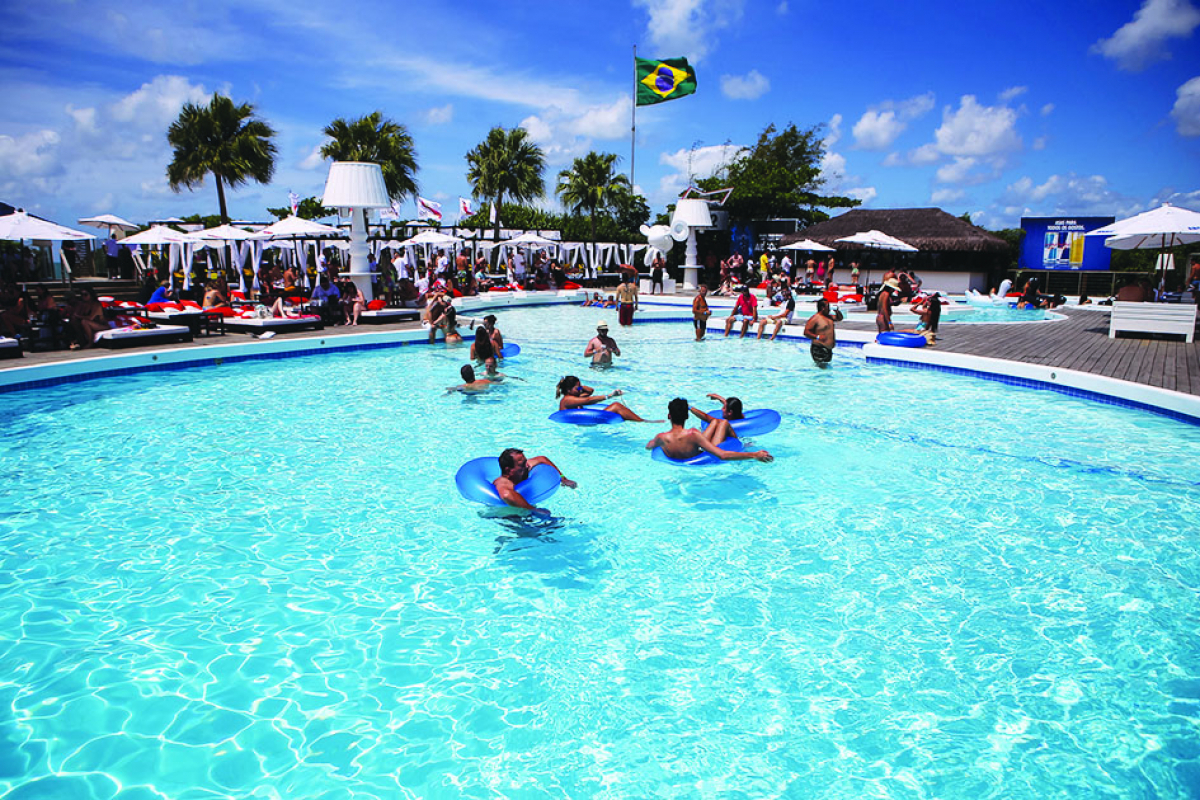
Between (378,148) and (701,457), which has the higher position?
(378,148)

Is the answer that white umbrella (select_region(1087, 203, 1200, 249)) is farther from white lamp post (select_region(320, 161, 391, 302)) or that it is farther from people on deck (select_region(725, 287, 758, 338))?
white lamp post (select_region(320, 161, 391, 302))

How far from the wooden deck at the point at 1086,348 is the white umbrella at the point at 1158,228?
205 centimetres

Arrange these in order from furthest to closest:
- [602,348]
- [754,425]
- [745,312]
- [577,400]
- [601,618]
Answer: [745,312]
[602,348]
[577,400]
[754,425]
[601,618]

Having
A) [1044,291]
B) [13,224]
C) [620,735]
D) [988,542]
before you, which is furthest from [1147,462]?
[1044,291]

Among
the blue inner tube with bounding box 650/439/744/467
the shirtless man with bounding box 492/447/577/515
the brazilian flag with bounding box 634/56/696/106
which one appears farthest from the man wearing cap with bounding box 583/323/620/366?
the brazilian flag with bounding box 634/56/696/106

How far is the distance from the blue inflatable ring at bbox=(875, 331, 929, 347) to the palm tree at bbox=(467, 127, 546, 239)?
78.2 ft

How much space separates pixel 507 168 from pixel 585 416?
Answer: 1127 inches

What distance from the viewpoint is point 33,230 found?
1309 centimetres

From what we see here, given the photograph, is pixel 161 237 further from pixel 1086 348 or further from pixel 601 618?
pixel 1086 348

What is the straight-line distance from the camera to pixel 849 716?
3.71m

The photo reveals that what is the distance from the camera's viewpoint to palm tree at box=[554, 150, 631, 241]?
38469 millimetres

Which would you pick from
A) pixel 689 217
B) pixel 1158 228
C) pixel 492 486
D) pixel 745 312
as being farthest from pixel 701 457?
pixel 689 217

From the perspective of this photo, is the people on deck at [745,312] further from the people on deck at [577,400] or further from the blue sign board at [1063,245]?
the blue sign board at [1063,245]

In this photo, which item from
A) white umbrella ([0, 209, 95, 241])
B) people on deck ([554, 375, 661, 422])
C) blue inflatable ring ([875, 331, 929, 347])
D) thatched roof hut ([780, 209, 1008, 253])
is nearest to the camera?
people on deck ([554, 375, 661, 422])
